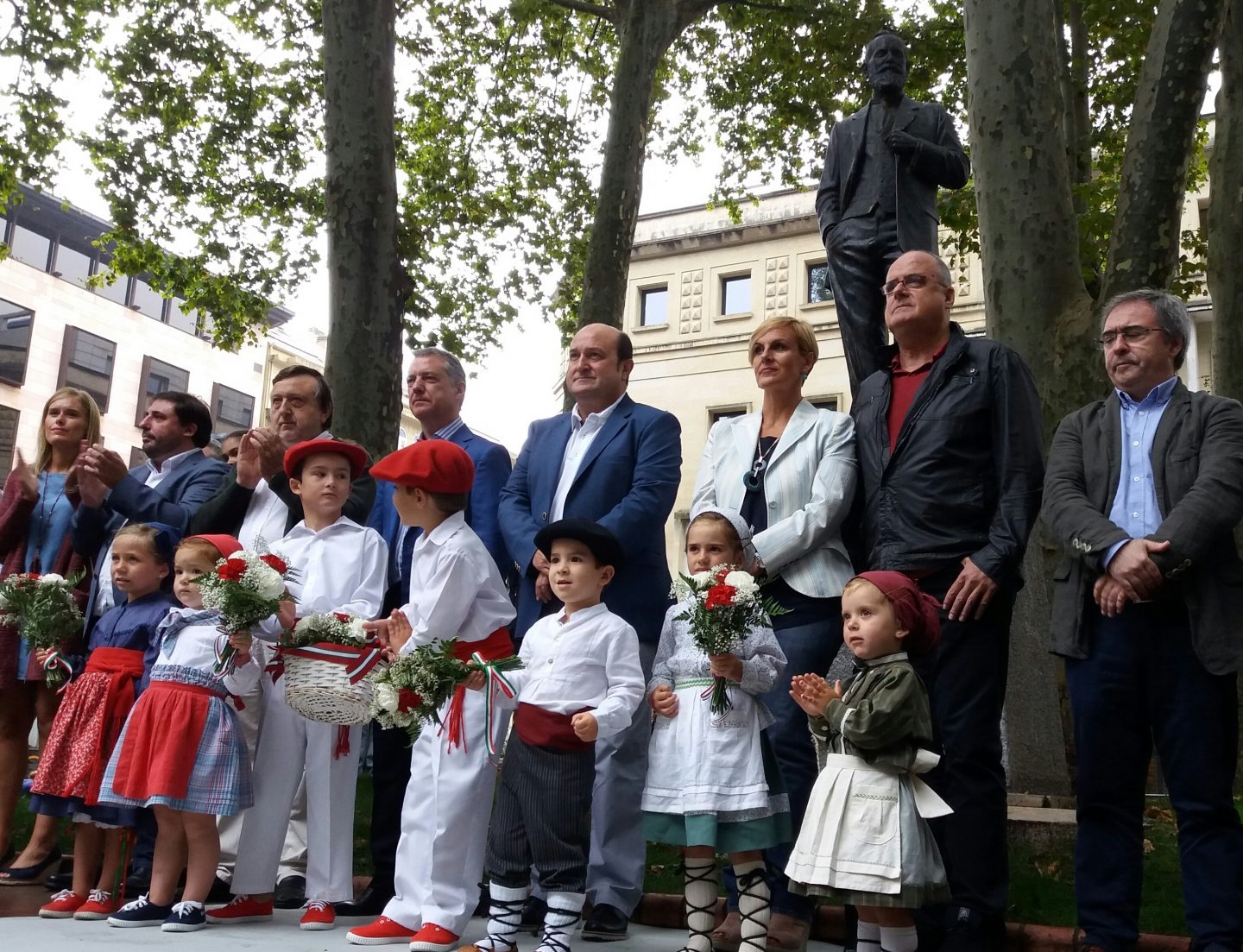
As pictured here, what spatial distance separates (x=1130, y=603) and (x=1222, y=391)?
6900 mm

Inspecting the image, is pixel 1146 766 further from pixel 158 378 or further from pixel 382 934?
pixel 158 378

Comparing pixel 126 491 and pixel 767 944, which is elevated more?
pixel 126 491

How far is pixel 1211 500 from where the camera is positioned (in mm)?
4035

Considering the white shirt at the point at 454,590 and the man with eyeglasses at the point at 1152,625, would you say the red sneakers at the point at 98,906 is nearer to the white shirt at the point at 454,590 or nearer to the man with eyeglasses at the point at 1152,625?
the white shirt at the point at 454,590

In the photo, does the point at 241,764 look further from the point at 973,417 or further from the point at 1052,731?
the point at 1052,731

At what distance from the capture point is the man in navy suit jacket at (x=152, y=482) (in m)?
5.79

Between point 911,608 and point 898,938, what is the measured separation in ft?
3.42

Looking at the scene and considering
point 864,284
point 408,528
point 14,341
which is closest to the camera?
point 408,528

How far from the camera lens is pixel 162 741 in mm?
4914

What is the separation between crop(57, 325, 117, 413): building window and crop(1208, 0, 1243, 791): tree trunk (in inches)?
1693

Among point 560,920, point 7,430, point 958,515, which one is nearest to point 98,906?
point 560,920

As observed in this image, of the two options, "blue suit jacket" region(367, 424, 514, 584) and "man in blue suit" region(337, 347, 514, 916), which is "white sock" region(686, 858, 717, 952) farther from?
"blue suit jacket" region(367, 424, 514, 584)

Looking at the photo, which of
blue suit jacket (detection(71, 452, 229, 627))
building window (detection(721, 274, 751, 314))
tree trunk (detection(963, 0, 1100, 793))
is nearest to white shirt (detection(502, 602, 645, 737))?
blue suit jacket (detection(71, 452, 229, 627))

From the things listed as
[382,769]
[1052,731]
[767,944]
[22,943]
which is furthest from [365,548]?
[1052,731]
